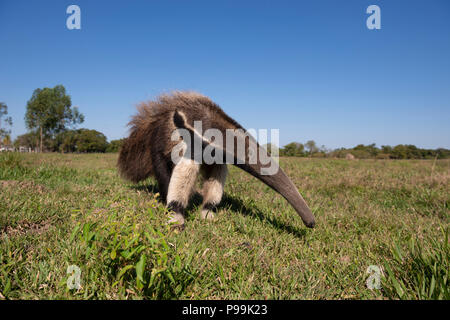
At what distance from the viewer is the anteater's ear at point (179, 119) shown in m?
2.54

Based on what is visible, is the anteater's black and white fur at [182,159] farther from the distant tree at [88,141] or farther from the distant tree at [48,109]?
the distant tree at [88,141]

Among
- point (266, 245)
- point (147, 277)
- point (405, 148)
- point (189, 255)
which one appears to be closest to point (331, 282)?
point (266, 245)

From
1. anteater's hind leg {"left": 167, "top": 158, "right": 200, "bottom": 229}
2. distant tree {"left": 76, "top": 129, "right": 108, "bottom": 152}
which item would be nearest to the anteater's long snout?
anteater's hind leg {"left": 167, "top": 158, "right": 200, "bottom": 229}

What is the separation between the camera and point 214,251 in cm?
190

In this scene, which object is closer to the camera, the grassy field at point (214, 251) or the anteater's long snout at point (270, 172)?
the grassy field at point (214, 251)

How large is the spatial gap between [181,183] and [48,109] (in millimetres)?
37637

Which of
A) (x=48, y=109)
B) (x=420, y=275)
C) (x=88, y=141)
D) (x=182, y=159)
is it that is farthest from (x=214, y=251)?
(x=88, y=141)

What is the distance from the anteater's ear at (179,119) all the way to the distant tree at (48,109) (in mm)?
35294

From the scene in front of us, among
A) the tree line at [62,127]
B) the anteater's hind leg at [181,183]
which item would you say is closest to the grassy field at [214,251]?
the anteater's hind leg at [181,183]

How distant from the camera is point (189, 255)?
1.59 meters

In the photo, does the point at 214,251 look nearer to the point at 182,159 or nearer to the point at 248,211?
the point at 182,159

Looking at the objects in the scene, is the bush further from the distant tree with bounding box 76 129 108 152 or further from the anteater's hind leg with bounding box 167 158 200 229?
the distant tree with bounding box 76 129 108 152

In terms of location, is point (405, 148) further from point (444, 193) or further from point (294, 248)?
point (294, 248)

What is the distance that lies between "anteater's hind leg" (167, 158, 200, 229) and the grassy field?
0.27 metres
